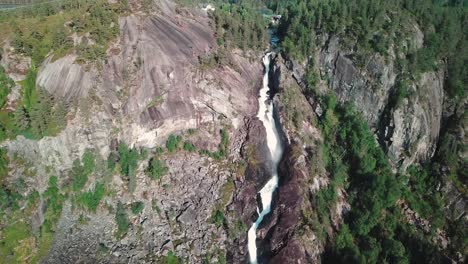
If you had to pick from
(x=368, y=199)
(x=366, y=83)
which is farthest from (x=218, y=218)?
(x=366, y=83)

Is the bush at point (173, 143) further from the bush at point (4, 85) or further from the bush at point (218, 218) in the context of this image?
the bush at point (4, 85)

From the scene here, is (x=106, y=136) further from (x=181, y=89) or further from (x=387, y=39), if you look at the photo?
(x=387, y=39)

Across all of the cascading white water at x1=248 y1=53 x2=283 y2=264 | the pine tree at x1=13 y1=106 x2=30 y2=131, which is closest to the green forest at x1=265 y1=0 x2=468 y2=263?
the cascading white water at x1=248 y1=53 x2=283 y2=264

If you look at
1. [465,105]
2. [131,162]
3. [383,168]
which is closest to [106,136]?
[131,162]

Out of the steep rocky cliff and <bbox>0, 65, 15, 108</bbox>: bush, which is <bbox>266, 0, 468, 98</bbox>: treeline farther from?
<bbox>0, 65, 15, 108</bbox>: bush

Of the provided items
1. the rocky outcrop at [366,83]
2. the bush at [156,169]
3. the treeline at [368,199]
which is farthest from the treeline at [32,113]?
the rocky outcrop at [366,83]
